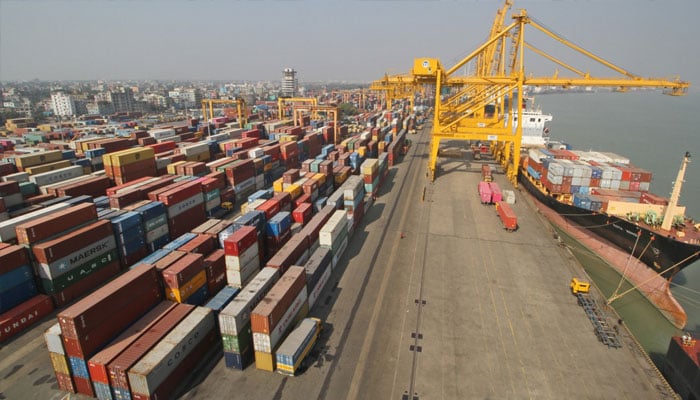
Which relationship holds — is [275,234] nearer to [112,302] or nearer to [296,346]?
[296,346]

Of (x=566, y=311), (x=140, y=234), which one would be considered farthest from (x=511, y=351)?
(x=140, y=234)

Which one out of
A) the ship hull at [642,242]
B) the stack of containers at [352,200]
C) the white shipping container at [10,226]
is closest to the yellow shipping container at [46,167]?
the white shipping container at [10,226]

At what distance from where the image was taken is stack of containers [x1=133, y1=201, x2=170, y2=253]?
27.4m

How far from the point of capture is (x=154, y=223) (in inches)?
1111

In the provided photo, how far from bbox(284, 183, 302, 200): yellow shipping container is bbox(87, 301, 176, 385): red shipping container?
Result: 55.5 ft

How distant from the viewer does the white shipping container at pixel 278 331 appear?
1698 cm

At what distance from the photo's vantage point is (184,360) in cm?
1684

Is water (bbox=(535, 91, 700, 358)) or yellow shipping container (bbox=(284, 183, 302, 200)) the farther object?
yellow shipping container (bbox=(284, 183, 302, 200))

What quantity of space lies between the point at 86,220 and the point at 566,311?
33.5 meters

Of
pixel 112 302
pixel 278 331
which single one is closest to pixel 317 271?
pixel 278 331

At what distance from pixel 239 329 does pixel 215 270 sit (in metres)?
7.22

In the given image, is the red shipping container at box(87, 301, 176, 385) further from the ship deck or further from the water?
the water

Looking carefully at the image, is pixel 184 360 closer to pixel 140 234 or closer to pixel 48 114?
pixel 140 234

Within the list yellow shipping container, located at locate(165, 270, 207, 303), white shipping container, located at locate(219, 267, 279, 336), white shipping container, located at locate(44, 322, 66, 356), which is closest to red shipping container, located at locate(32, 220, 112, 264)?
white shipping container, located at locate(44, 322, 66, 356)
